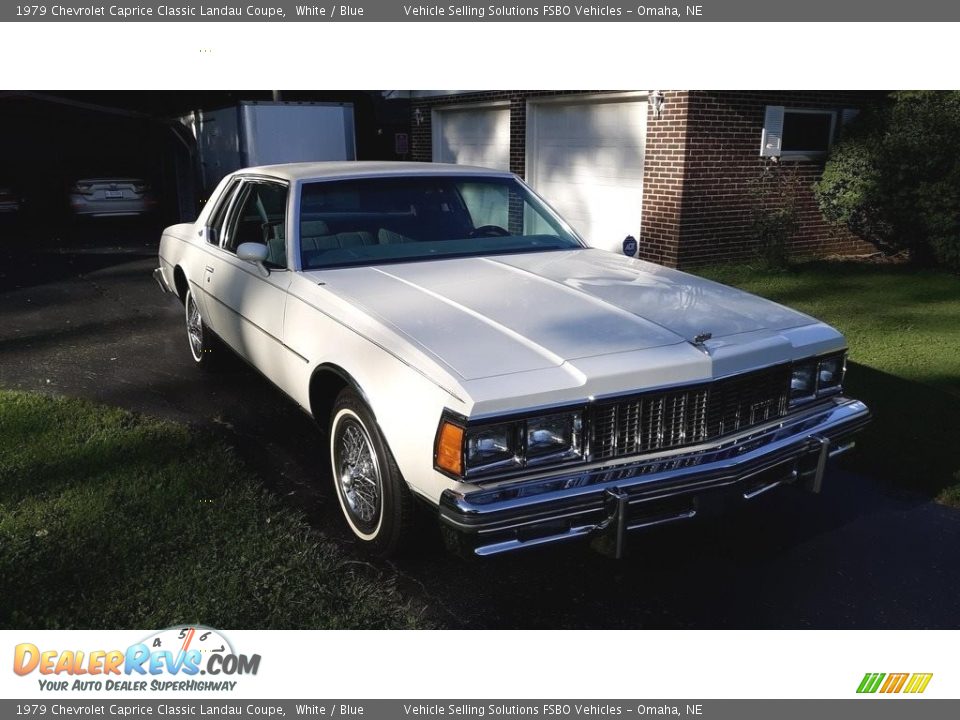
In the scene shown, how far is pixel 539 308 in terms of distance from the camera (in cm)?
374

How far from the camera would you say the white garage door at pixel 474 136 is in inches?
542

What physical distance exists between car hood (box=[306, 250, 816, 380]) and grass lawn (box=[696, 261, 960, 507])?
148cm

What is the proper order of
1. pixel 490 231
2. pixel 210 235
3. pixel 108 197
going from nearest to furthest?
pixel 490 231 < pixel 210 235 < pixel 108 197

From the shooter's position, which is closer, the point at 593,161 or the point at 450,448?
the point at 450,448

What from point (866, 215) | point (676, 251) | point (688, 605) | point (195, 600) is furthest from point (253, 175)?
point (866, 215)

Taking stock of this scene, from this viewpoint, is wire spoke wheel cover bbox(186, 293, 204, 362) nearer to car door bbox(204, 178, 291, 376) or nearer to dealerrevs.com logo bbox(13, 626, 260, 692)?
car door bbox(204, 178, 291, 376)

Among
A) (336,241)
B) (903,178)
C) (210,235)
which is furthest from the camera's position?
(903,178)

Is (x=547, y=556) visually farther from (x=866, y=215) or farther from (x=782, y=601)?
(x=866, y=215)

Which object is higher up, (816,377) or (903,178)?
(903,178)

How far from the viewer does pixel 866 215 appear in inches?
439

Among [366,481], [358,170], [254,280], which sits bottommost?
[366,481]

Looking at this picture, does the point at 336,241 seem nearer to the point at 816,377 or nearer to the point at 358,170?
the point at 358,170

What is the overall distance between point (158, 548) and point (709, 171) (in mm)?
8706

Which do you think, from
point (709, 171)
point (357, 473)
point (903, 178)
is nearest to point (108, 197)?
point (709, 171)
